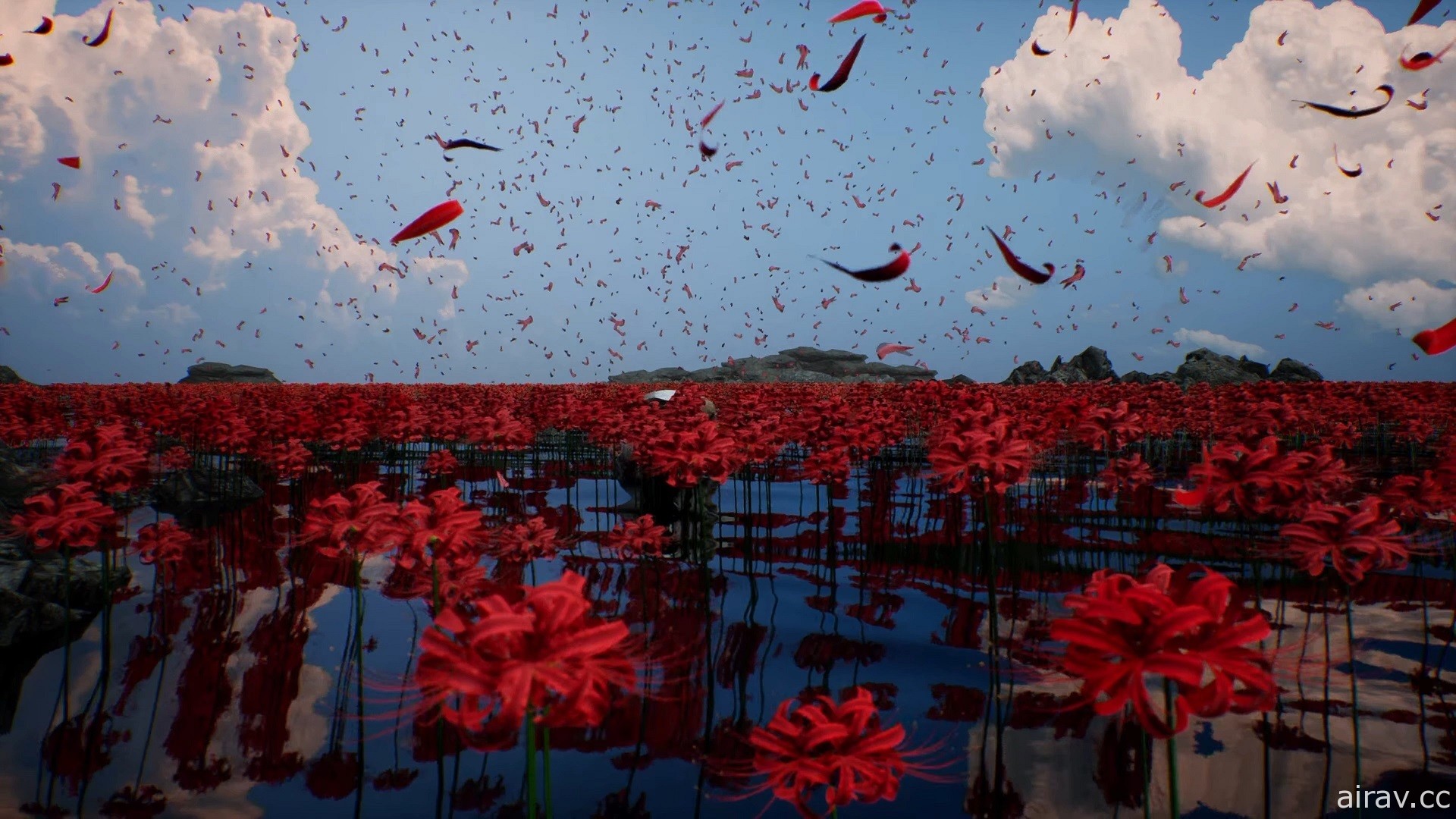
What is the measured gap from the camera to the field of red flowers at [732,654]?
207 centimetres

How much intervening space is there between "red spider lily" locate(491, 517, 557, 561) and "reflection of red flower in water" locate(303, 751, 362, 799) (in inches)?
123

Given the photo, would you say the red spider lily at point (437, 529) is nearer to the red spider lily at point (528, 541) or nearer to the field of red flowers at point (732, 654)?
the field of red flowers at point (732, 654)

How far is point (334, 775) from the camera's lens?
4.73m

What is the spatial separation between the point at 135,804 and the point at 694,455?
4.26 m

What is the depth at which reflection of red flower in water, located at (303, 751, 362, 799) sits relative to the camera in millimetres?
4551

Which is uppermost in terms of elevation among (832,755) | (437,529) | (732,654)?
(437,529)

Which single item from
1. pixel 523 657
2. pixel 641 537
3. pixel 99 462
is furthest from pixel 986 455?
pixel 99 462

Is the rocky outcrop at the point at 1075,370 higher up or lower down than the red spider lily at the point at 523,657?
higher up

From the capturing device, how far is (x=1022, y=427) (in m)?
9.31

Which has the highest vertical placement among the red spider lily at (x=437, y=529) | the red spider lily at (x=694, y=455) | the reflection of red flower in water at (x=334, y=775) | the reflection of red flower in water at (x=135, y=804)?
the red spider lily at (x=694, y=455)

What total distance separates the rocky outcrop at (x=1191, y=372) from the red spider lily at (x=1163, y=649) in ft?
146

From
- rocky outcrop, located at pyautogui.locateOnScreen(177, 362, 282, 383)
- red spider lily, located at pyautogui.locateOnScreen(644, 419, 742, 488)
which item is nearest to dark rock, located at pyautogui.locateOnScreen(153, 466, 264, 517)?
red spider lily, located at pyautogui.locateOnScreen(644, 419, 742, 488)

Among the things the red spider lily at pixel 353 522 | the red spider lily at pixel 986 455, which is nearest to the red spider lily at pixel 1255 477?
the red spider lily at pixel 986 455

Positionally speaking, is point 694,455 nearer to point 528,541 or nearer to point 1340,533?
point 528,541
